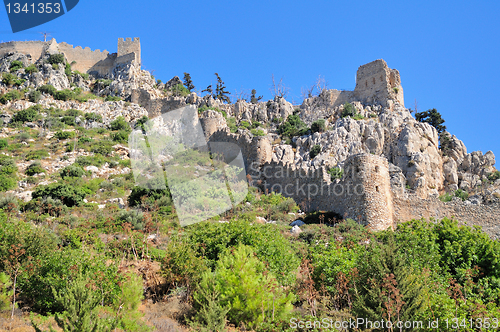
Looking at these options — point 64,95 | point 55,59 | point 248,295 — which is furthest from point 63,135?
point 248,295

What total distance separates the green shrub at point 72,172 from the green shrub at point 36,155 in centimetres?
298

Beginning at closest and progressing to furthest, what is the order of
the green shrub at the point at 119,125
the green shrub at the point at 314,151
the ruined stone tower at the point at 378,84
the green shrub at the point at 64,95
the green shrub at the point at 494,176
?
the green shrub at the point at 494,176 < the green shrub at the point at 314,151 < the green shrub at the point at 119,125 < the green shrub at the point at 64,95 < the ruined stone tower at the point at 378,84

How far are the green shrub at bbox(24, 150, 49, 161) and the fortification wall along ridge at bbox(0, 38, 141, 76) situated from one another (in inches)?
842

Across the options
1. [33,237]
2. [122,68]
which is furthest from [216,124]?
[33,237]

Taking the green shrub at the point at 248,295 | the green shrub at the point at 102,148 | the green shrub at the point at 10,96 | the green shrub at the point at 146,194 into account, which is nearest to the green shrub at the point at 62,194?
the green shrub at the point at 146,194

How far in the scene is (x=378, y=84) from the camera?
144 ft

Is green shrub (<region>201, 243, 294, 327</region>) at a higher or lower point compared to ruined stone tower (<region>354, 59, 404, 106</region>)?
lower

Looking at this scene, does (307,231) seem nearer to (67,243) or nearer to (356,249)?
(356,249)

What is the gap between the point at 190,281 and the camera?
12.0 m

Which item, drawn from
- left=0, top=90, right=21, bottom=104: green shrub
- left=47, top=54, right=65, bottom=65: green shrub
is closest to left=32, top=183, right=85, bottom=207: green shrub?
left=0, top=90, right=21, bottom=104: green shrub

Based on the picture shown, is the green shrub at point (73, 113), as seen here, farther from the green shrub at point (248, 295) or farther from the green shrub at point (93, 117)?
the green shrub at point (248, 295)

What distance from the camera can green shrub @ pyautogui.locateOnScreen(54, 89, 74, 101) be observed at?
40.0 meters

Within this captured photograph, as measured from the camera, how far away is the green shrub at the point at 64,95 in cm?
3997

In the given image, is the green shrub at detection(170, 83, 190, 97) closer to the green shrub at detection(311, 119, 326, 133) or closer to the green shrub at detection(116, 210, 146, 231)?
the green shrub at detection(311, 119, 326, 133)
